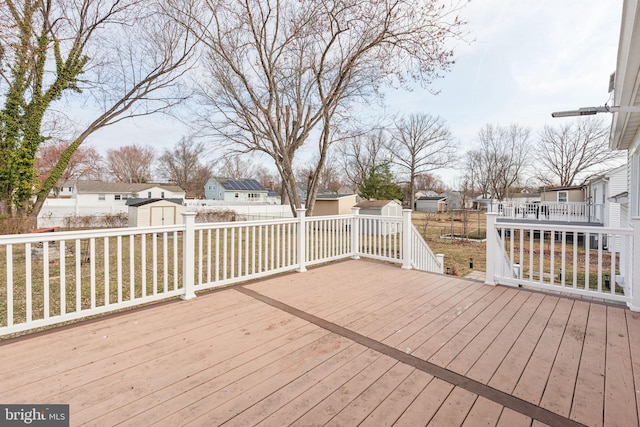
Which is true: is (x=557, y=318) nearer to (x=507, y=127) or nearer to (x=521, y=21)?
(x=521, y=21)

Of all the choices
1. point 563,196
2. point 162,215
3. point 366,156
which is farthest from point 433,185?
point 162,215

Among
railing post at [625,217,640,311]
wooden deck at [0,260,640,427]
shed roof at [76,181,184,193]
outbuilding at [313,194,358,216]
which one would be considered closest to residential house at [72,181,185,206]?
shed roof at [76,181,184,193]

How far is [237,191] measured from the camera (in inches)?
1375

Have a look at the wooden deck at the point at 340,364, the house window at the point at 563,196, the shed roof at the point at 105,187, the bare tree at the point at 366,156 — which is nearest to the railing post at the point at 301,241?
the wooden deck at the point at 340,364

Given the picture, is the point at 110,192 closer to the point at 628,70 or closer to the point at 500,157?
the point at 628,70

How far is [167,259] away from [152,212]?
14.0 metres

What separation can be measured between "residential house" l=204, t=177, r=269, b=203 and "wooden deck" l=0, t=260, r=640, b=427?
107 feet

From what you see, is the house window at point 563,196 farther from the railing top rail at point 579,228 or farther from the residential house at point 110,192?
the residential house at point 110,192

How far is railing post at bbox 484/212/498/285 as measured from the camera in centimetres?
375

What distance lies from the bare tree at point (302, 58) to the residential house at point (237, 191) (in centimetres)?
2446

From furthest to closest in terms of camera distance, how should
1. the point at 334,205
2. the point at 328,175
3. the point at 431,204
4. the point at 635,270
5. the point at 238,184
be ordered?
the point at 431,204, the point at 238,184, the point at 328,175, the point at 334,205, the point at 635,270

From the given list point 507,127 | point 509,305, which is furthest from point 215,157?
point 507,127

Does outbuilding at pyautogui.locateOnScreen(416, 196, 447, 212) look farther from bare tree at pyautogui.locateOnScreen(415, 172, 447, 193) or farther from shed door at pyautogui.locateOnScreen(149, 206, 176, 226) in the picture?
shed door at pyautogui.locateOnScreen(149, 206, 176, 226)

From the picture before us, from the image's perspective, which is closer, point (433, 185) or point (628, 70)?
point (628, 70)
